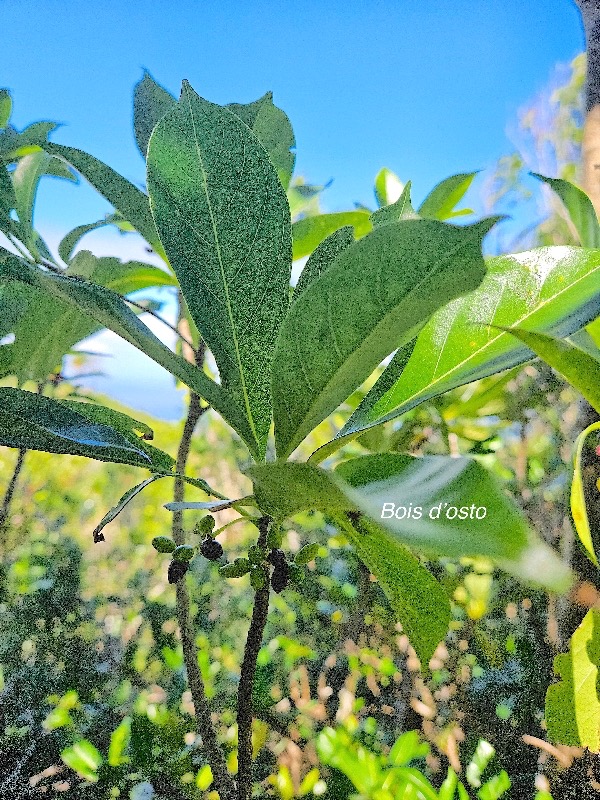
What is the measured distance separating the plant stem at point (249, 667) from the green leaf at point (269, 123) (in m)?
0.34

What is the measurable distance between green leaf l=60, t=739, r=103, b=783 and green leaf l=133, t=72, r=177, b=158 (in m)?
1.04

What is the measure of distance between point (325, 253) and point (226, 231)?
0.08m

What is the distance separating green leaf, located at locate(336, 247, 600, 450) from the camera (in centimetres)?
34

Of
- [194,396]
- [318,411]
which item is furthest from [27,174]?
[318,411]

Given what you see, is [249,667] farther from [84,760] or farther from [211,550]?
[84,760]

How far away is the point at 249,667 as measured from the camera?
1.33ft

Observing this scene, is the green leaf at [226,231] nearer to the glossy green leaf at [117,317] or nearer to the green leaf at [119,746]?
the glossy green leaf at [117,317]

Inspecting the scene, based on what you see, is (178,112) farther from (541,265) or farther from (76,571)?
(76,571)

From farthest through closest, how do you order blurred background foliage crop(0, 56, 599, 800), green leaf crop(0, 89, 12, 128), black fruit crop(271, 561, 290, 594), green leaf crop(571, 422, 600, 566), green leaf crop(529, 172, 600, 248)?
blurred background foliage crop(0, 56, 599, 800) < green leaf crop(0, 89, 12, 128) < green leaf crop(529, 172, 600, 248) < green leaf crop(571, 422, 600, 566) < black fruit crop(271, 561, 290, 594)

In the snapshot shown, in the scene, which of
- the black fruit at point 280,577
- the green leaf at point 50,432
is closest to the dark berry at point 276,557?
the black fruit at point 280,577

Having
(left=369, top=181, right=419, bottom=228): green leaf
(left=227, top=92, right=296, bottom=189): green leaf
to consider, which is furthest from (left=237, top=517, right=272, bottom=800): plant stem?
(left=227, top=92, right=296, bottom=189): green leaf

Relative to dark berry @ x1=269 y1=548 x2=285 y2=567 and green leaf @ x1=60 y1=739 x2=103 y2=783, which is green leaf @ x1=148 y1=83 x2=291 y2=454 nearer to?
dark berry @ x1=269 y1=548 x2=285 y2=567

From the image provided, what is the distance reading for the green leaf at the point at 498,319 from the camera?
0.34 meters

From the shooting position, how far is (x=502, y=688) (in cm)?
→ 127
